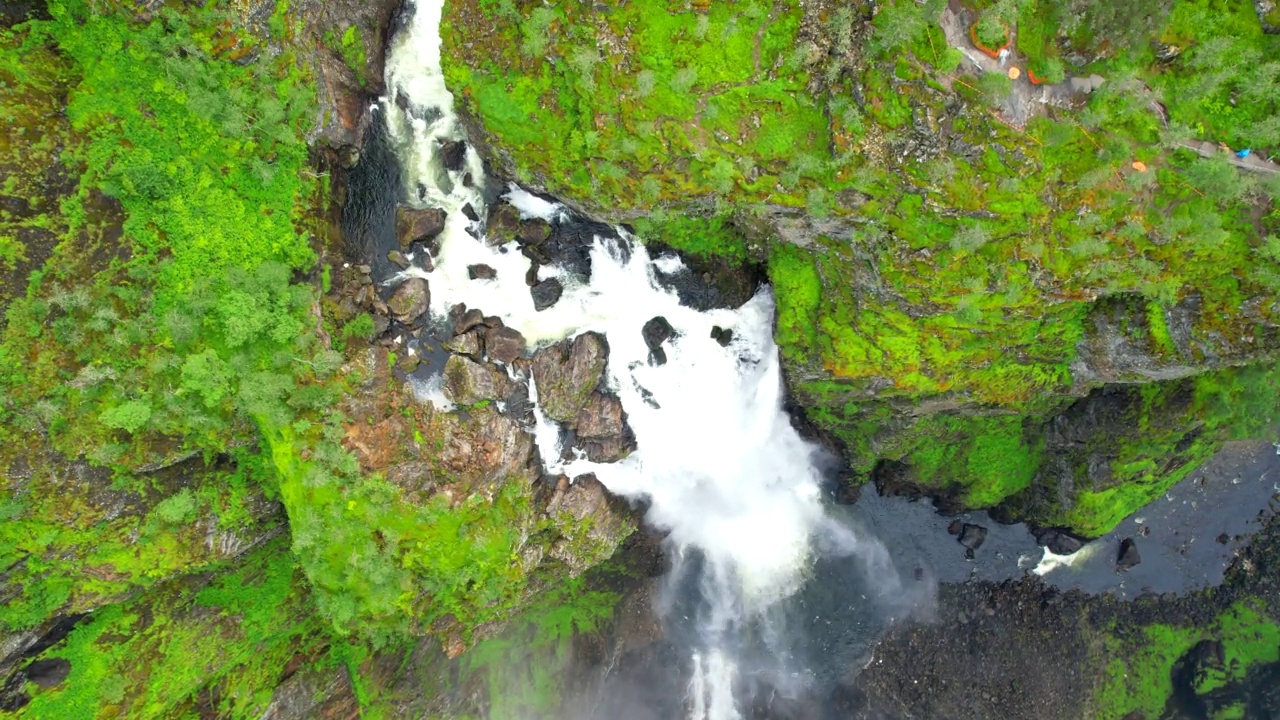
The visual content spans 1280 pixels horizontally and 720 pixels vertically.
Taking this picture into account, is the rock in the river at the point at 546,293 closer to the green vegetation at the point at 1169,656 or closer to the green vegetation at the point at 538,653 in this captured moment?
the green vegetation at the point at 538,653

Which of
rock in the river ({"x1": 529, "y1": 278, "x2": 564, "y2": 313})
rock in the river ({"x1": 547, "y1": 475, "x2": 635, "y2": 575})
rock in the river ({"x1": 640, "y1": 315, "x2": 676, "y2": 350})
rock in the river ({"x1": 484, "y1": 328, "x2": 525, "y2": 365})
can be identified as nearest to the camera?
rock in the river ({"x1": 484, "y1": 328, "x2": 525, "y2": 365})

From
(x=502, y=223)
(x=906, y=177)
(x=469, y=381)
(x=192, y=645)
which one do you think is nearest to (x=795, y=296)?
(x=906, y=177)

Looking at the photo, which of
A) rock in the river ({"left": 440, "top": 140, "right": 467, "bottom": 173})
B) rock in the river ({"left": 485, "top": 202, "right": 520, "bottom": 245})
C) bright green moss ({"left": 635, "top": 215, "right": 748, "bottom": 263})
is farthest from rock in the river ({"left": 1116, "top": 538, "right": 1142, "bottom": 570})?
rock in the river ({"left": 440, "top": 140, "right": 467, "bottom": 173})

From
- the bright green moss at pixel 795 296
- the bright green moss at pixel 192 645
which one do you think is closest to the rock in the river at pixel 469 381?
the bright green moss at pixel 192 645

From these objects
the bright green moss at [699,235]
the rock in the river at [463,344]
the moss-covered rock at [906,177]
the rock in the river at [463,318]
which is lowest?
the rock in the river at [463,344]

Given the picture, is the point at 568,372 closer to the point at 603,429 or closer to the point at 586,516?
the point at 603,429

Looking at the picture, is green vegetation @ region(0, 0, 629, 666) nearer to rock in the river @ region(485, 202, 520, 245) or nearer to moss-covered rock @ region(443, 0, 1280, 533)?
rock in the river @ region(485, 202, 520, 245)
